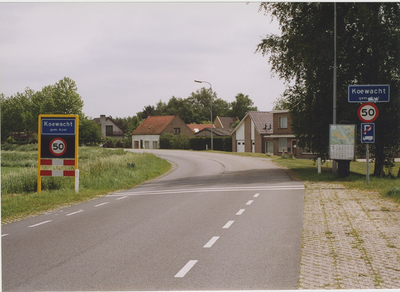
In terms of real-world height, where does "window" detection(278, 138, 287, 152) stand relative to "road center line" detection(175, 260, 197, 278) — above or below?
above

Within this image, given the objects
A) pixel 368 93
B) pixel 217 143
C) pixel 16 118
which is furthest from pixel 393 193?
pixel 16 118

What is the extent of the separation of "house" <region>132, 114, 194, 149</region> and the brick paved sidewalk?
72972mm

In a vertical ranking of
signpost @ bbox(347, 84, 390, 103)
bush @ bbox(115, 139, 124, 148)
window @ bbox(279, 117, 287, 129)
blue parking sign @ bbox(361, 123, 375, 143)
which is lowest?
bush @ bbox(115, 139, 124, 148)

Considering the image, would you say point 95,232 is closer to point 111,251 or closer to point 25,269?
point 111,251

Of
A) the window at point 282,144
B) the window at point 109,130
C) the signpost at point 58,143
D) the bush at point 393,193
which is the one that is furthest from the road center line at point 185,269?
the window at point 109,130

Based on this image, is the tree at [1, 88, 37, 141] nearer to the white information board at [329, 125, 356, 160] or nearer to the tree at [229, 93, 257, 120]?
the white information board at [329, 125, 356, 160]

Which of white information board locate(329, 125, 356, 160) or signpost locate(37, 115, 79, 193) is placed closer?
signpost locate(37, 115, 79, 193)

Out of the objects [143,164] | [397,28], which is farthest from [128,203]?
[397,28]

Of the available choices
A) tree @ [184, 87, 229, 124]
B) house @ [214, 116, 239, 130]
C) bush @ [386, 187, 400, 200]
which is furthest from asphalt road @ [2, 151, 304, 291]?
tree @ [184, 87, 229, 124]

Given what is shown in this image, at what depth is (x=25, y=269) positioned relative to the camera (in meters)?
5.86

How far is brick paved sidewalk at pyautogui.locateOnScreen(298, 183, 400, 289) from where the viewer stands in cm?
519

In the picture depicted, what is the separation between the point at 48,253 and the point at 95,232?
1.68 metres

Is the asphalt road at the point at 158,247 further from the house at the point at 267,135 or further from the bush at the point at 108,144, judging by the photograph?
the bush at the point at 108,144

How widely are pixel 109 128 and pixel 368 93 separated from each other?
86542mm
